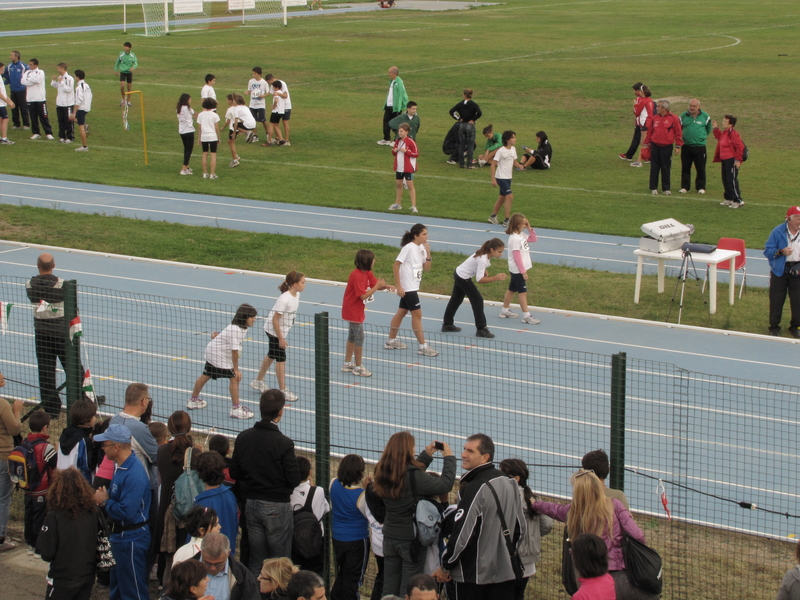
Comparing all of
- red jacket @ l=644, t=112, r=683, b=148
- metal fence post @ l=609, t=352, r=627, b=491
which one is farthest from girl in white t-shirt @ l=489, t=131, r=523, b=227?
metal fence post @ l=609, t=352, r=627, b=491

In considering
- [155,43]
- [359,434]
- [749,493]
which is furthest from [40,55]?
[749,493]

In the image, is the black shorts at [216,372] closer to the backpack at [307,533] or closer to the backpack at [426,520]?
the backpack at [307,533]

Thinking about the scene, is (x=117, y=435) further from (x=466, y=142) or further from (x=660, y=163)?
(x=466, y=142)

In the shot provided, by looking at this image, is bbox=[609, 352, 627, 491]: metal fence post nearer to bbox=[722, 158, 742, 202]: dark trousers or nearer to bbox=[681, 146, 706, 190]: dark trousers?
bbox=[722, 158, 742, 202]: dark trousers

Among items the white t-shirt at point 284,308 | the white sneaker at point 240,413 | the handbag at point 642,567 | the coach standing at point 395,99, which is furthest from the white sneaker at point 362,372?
the coach standing at point 395,99

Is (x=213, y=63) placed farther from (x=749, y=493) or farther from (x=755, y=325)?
(x=749, y=493)

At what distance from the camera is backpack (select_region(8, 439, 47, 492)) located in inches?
296

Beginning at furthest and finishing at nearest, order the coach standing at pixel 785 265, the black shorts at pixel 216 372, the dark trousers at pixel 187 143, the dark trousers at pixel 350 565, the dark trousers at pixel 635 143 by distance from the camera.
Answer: the dark trousers at pixel 635 143 < the dark trousers at pixel 187 143 < the coach standing at pixel 785 265 < the black shorts at pixel 216 372 < the dark trousers at pixel 350 565

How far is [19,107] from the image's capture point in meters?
27.5

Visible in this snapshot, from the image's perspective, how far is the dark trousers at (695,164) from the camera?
2123cm

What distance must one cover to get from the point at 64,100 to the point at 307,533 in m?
21.3

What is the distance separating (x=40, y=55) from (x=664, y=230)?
33919 millimetres

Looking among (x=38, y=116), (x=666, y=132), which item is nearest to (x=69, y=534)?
(x=666, y=132)

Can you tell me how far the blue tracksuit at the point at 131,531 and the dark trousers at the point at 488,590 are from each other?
7.75ft
